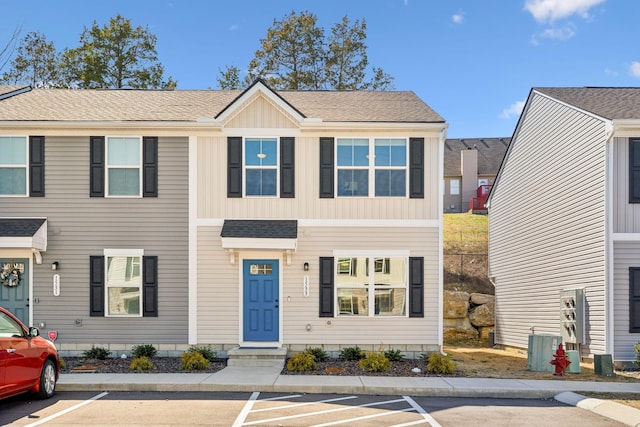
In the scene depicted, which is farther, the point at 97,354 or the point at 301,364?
the point at 97,354

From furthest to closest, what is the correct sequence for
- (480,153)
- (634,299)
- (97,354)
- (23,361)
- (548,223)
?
(480,153) < (548,223) < (97,354) < (634,299) < (23,361)

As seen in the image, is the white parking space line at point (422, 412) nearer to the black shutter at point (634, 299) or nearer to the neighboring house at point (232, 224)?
the neighboring house at point (232, 224)

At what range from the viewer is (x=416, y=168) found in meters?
14.5

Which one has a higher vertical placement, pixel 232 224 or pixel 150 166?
pixel 150 166

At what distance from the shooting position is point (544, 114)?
17.3 meters

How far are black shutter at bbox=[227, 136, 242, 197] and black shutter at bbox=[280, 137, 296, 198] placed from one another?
1.00 m

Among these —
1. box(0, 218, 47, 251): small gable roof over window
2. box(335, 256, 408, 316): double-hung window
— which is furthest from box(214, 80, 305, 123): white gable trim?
box(0, 218, 47, 251): small gable roof over window

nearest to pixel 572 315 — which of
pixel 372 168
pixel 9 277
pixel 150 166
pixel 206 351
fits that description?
pixel 372 168

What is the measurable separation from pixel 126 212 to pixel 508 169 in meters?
12.4

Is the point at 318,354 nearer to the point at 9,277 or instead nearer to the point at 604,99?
the point at 9,277

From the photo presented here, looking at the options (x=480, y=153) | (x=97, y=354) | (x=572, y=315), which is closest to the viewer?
(x=97, y=354)

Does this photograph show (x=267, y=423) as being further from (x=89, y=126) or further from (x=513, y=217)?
(x=513, y=217)

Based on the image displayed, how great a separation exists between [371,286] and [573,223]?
5442 mm

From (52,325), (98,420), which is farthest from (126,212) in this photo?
(98,420)
